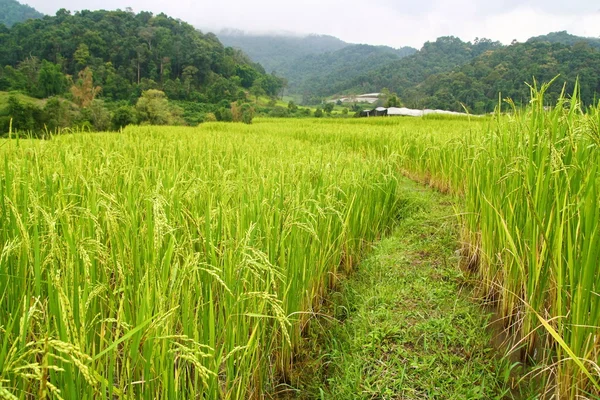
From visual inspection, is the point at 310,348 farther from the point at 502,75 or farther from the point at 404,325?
the point at 502,75

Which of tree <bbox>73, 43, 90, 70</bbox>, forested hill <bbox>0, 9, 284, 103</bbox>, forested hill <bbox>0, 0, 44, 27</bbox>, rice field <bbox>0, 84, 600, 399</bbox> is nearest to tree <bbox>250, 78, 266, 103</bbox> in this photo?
forested hill <bbox>0, 9, 284, 103</bbox>

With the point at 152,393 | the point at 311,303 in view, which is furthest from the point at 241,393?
the point at 311,303

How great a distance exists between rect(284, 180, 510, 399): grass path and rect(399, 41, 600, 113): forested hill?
107 feet

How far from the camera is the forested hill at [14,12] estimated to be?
124m

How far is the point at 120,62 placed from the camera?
5550 cm

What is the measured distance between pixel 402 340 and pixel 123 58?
6377 centimetres

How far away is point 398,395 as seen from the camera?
1.57m

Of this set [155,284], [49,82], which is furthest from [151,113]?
[49,82]

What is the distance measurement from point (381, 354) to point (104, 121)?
25248 millimetres

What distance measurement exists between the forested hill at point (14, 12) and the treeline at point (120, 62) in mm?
82121

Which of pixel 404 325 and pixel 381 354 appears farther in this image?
pixel 404 325

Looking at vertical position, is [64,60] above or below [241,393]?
above

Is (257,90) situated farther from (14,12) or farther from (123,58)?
(14,12)

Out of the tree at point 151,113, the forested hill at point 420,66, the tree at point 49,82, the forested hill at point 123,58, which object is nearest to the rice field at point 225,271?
the tree at point 151,113
